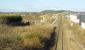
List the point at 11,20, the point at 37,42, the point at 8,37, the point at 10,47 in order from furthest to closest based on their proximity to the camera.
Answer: the point at 11,20 < the point at 37,42 < the point at 8,37 < the point at 10,47

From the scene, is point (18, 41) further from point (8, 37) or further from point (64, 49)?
point (64, 49)

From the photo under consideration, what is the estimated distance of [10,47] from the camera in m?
18.5

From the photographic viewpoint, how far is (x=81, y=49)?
873 inches

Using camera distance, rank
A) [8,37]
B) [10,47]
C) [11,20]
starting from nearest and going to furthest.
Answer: [10,47], [8,37], [11,20]

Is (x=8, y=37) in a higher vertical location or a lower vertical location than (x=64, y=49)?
higher

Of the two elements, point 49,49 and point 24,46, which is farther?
point 49,49

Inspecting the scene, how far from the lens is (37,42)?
857 inches

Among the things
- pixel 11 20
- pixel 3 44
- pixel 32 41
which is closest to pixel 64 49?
pixel 32 41

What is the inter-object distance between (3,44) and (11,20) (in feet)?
153

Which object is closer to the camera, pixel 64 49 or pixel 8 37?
pixel 8 37

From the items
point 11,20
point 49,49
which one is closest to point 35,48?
point 49,49

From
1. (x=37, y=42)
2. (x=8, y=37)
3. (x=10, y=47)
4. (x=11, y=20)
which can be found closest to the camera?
(x=10, y=47)

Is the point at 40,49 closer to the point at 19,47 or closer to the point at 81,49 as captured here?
the point at 19,47

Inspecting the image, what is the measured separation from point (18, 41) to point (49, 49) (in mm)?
2639
